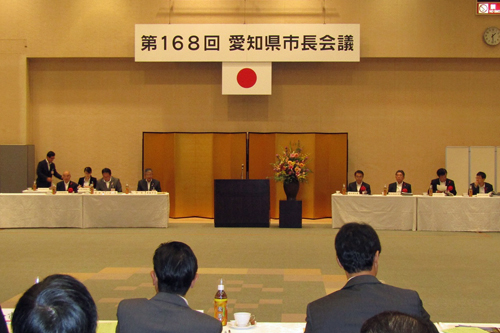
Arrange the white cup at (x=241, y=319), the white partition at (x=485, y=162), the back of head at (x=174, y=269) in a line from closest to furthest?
the back of head at (x=174, y=269)
the white cup at (x=241, y=319)
the white partition at (x=485, y=162)

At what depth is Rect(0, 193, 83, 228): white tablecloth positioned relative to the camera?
9531 mm

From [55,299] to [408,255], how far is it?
6.71 meters

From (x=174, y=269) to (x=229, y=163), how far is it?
31.2ft

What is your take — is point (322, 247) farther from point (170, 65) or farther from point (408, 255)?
point (170, 65)

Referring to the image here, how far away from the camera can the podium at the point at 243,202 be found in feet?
32.4

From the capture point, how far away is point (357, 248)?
2.30 metres

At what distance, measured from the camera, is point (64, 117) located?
12.2 metres

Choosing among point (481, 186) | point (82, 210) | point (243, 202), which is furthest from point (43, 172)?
point (481, 186)

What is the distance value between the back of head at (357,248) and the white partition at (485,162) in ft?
32.2

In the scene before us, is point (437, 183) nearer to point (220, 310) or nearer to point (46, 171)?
point (46, 171)

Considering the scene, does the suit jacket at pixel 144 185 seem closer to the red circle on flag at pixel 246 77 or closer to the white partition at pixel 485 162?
the red circle on flag at pixel 246 77

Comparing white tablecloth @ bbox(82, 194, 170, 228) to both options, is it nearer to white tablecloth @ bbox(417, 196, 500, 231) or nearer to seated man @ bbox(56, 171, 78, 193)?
seated man @ bbox(56, 171, 78, 193)

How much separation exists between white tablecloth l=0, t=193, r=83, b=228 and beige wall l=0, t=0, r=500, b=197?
8.60 feet

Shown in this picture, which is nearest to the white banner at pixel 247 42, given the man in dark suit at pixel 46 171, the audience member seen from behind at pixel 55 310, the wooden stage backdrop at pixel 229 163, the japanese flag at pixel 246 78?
the japanese flag at pixel 246 78
